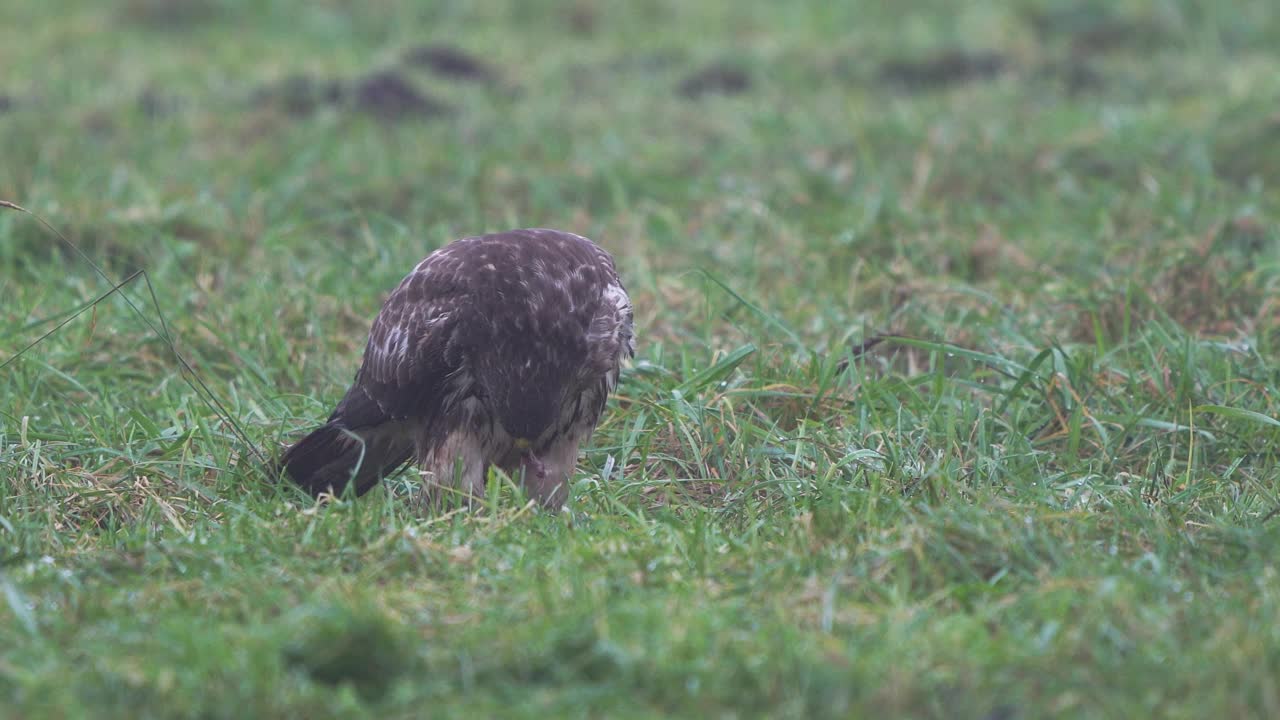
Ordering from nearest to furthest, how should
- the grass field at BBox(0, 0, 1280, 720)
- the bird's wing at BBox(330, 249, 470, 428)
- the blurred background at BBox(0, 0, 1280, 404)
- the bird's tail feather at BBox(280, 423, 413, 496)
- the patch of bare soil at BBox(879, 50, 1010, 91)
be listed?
the grass field at BBox(0, 0, 1280, 720), the bird's wing at BBox(330, 249, 470, 428), the bird's tail feather at BBox(280, 423, 413, 496), the blurred background at BBox(0, 0, 1280, 404), the patch of bare soil at BBox(879, 50, 1010, 91)

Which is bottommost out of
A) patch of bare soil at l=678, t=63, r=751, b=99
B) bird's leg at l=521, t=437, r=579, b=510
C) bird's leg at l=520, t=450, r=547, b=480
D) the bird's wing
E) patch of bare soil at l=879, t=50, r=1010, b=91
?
patch of bare soil at l=879, t=50, r=1010, b=91

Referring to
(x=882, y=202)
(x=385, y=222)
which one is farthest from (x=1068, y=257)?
(x=385, y=222)

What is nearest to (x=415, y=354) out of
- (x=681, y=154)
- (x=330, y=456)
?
(x=330, y=456)

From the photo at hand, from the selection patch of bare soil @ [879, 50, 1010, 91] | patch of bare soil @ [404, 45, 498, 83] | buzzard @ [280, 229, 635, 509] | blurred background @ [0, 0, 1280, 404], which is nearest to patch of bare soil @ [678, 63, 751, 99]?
blurred background @ [0, 0, 1280, 404]

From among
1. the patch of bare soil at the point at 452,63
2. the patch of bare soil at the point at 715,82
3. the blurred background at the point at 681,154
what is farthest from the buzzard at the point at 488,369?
the patch of bare soil at the point at 452,63

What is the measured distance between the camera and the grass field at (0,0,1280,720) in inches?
124

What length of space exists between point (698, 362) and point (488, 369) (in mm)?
1198

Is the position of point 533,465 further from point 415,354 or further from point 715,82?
point 715,82

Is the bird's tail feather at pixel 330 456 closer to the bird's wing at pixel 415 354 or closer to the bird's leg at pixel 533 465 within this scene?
the bird's wing at pixel 415 354

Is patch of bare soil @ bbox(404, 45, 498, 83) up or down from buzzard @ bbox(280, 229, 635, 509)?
down

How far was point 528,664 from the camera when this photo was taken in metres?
3.13

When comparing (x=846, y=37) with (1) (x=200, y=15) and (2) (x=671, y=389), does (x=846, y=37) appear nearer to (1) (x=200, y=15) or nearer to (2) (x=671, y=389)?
(1) (x=200, y=15)

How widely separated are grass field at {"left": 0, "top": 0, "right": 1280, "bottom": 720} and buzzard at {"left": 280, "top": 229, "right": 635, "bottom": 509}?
18 cm

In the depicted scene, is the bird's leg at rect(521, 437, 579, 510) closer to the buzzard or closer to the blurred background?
the buzzard
